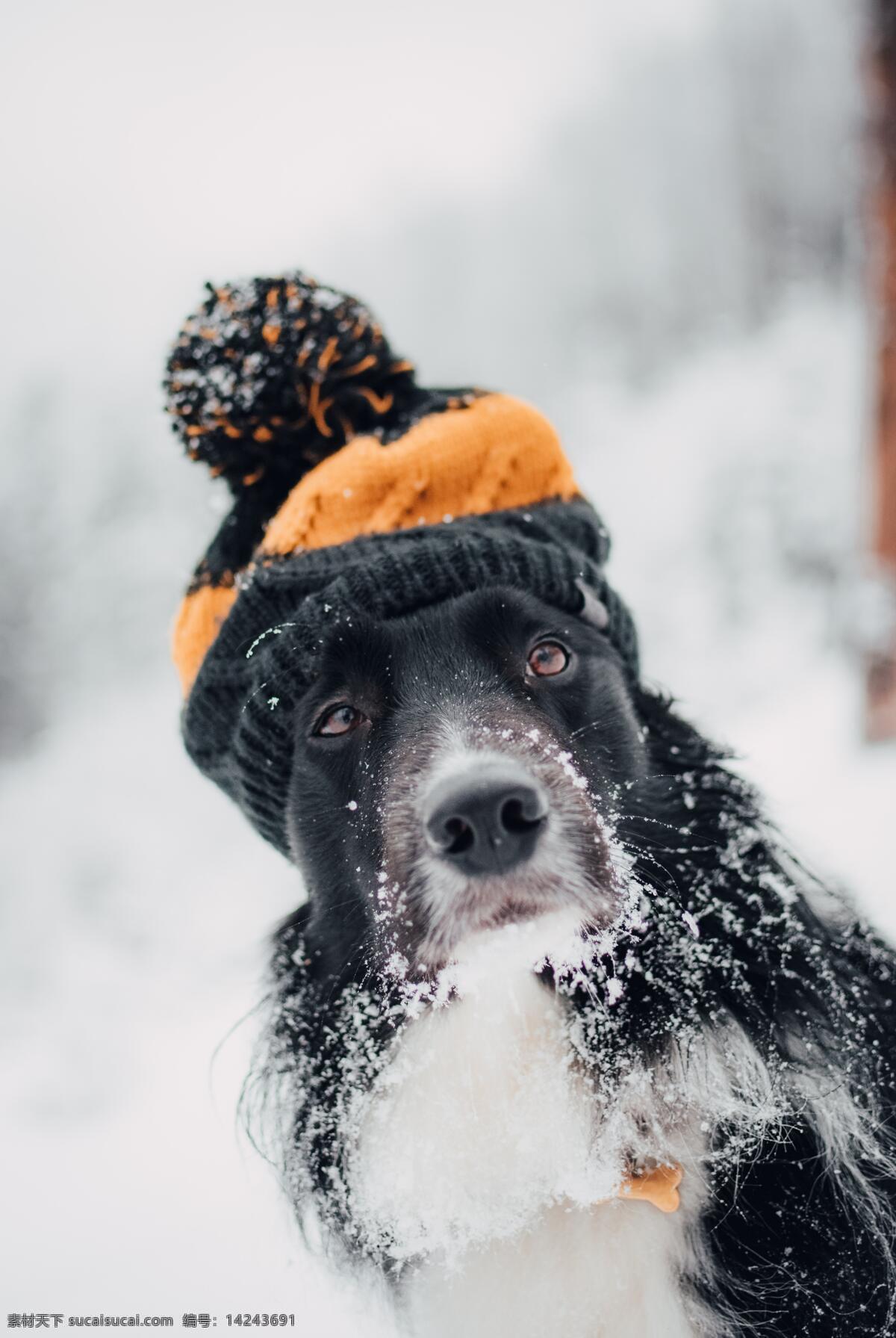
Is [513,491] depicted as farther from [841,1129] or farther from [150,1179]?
[150,1179]

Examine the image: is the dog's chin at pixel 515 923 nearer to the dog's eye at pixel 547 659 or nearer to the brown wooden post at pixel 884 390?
the dog's eye at pixel 547 659

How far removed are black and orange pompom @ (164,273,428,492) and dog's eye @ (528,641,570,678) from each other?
1.82 ft

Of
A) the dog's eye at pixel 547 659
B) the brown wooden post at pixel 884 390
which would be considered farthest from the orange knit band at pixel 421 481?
the brown wooden post at pixel 884 390

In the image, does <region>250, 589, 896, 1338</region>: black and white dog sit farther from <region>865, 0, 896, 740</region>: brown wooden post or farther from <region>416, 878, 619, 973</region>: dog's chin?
<region>865, 0, 896, 740</region>: brown wooden post

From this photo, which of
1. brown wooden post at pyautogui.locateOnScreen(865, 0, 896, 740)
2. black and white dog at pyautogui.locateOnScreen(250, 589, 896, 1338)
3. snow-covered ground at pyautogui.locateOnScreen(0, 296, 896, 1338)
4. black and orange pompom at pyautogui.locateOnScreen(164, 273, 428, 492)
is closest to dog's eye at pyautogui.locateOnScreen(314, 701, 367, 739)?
black and white dog at pyautogui.locateOnScreen(250, 589, 896, 1338)

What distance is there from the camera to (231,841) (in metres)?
6.92

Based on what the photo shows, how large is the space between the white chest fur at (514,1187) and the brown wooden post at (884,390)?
415cm

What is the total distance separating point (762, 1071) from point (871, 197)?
14.0 feet

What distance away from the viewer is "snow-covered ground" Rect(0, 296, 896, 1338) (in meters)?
2.89

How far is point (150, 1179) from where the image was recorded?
3.40 m

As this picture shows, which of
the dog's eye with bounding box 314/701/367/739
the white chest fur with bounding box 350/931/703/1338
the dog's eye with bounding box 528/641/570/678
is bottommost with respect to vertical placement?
the white chest fur with bounding box 350/931/703/1338

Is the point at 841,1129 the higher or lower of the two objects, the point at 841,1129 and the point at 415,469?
the lower

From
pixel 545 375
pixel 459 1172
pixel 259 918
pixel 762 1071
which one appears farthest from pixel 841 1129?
pixel 545 375

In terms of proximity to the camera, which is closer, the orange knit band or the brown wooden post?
the orange knit band
